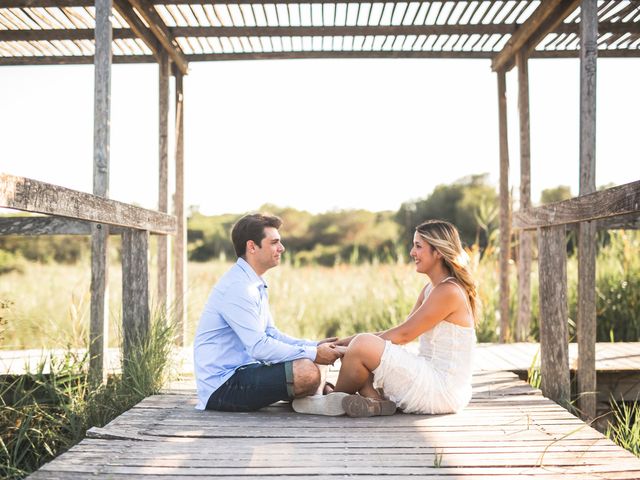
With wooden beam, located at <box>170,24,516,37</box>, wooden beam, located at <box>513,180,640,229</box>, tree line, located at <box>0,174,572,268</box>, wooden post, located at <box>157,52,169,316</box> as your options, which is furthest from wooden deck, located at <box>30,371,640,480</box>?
tree line, located at <box>0,174,572,268</box>

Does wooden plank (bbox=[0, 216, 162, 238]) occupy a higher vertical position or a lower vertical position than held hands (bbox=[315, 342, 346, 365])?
higher

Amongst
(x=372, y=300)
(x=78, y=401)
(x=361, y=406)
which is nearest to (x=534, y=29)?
(x=372, y=300)

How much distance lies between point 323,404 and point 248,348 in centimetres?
50

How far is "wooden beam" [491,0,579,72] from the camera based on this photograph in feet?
18.6

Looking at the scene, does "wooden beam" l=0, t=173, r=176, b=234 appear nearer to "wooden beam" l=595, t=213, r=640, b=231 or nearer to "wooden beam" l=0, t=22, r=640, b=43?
"wooden beam" l=0, t=22, r=640, b=43

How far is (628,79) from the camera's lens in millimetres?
18594

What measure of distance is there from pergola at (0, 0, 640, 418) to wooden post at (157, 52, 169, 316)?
1 centimetres

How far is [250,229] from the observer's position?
380 centimetres

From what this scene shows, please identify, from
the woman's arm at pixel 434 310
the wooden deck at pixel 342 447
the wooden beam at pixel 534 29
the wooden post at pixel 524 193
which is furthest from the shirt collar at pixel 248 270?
the wooden post at pixel 524 193

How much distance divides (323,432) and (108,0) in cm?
342

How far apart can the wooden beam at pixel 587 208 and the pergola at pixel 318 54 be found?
0.04ft

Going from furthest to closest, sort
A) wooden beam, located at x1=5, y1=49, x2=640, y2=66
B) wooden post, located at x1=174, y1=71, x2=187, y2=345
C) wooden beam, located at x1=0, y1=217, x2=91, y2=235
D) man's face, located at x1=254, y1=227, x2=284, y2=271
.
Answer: wooden post, located at x1=174, y1=71, x2=187, y2=345 < wooden beam, located at x1=5, y1=49, x2=640, y2=66 < wooden beam, located at x1=0, y1=217, x2=91, y2=235 < man's face, located at x1=254, y1=227, x2=284, y2=271

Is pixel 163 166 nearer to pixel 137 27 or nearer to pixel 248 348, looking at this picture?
pixel 137 27

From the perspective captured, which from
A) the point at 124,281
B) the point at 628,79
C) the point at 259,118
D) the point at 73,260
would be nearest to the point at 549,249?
the point at 124,281
